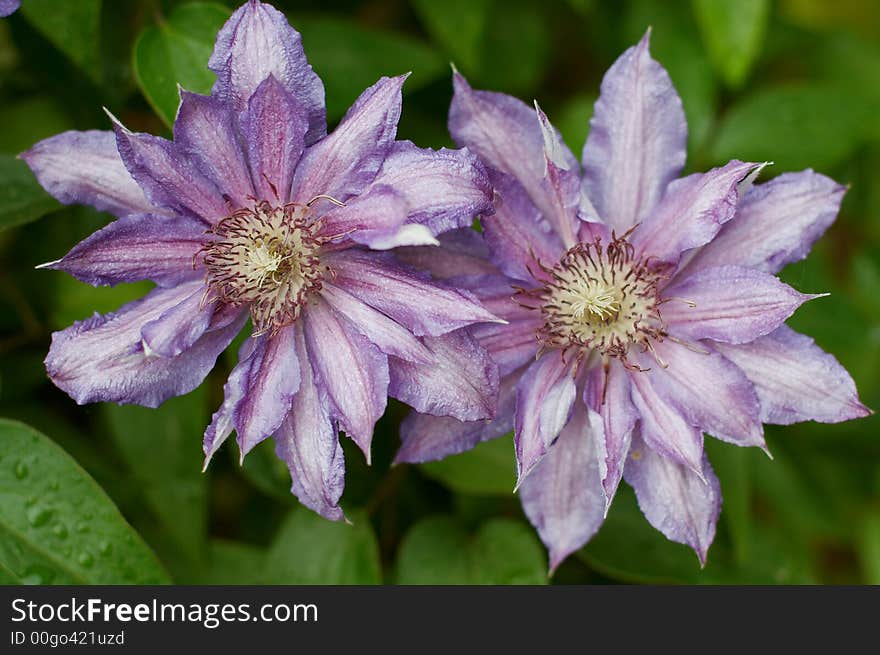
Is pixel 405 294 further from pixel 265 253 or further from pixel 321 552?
pixel 321 552

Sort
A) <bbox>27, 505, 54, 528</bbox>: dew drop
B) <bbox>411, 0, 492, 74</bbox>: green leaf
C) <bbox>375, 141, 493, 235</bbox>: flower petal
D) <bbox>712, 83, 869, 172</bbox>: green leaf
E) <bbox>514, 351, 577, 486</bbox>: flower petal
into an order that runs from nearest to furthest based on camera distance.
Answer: <bbox>375, 141, 493, 235</bbox>: flower petal, <bbox>514, 351, 577, 486</bbox>: flower petal, <bbox>27, 505, 54, 528</bbox>: dew drop, <bbox>411, 0, 492, 74</bbox>: green leaf, <bbox>712, 83, 869, 172</bbox>: green leaf

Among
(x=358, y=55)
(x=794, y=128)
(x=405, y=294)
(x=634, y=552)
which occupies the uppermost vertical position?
(x=358, y=55)

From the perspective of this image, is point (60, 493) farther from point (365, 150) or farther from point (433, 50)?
point (433, 50)

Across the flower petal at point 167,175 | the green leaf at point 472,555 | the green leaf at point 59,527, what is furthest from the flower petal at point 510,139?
the green leaf at point 59,527

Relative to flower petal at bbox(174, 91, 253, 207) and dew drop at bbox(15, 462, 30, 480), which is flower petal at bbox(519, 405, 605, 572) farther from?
dew drop at bbox(15, 462, 30, 480)

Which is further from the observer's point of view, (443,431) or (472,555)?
(472,555)

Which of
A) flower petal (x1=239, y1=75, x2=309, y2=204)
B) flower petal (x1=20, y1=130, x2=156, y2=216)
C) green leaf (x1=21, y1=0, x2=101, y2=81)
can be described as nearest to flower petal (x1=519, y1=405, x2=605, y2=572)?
flower petal (x1=239, y1=75, x2=309, y2=204)

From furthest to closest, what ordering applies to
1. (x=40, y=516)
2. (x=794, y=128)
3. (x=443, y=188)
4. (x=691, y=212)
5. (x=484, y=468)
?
(x=794, y=128), (x=484, y=468), (x=40, y=516), (x=691, y=212), (x=443, y=188)

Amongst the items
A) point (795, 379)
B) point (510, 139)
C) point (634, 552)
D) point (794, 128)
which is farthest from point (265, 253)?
point (794, 128)
